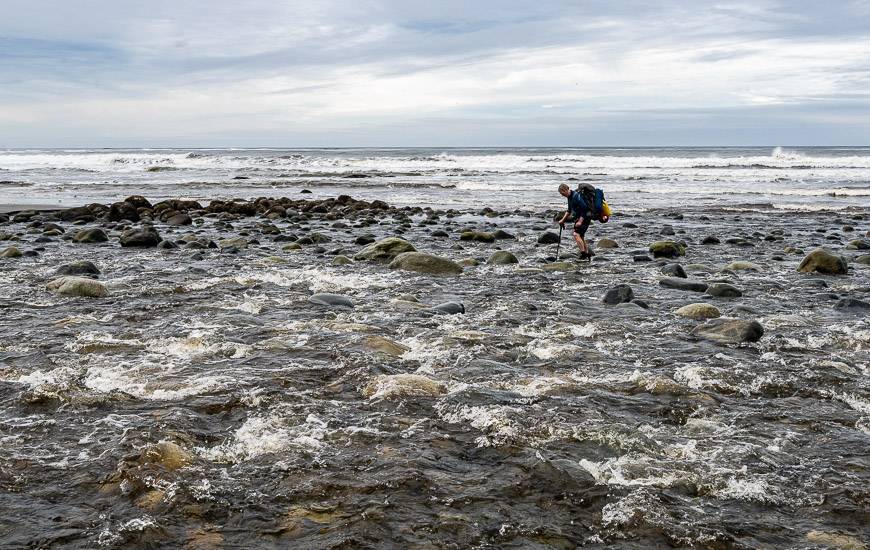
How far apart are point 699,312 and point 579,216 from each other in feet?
19.1

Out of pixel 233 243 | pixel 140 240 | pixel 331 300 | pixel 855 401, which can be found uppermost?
pixel 140 240

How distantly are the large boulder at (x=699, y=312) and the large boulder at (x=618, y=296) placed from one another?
35.1 inches

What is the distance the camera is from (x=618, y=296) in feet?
32.3

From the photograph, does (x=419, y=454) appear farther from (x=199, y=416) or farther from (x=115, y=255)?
(x=115, y=255)

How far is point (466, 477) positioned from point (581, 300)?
5999 millimetres

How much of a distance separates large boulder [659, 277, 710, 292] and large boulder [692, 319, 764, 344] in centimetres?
273

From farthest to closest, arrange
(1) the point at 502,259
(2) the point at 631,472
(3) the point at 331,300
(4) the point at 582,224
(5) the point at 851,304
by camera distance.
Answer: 1. (4) the point at 582,224
2. (1) the point at 502,259
3. (3) the point at 331,300
4. (5) the point at 851,304
5. (2) the point at 631,472

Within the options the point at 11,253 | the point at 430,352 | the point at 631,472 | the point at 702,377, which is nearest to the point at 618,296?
the point at 702,377

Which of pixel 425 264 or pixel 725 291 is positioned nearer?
pixel 725 291

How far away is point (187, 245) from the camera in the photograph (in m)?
15.6

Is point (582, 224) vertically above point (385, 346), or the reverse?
point (582, 224)

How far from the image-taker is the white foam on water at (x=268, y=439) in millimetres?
4695

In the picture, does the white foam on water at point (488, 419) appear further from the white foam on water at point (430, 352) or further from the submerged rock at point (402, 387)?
the white foam on water at point (430, 352)

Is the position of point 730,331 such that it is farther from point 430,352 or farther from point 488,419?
point 488,419
